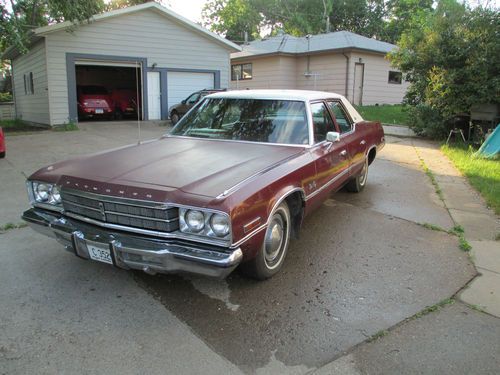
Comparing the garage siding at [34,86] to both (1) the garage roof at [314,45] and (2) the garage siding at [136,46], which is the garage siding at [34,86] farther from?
(1) the garage roof at [314,45]

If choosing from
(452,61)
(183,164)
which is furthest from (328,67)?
(183,164)

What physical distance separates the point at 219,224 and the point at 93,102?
657 inches

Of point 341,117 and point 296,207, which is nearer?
point 296,207

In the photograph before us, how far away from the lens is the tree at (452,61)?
10.9 meters

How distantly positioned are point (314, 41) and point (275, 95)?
21.2 m

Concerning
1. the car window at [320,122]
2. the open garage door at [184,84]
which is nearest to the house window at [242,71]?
the open garage door at [184,84]

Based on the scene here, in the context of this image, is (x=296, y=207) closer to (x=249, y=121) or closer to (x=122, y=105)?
(x=249, y=121)

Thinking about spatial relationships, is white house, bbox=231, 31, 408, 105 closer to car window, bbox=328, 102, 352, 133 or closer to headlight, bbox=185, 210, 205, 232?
car window, bbox=328, 102, 352, 133

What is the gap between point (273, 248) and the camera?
3.71m

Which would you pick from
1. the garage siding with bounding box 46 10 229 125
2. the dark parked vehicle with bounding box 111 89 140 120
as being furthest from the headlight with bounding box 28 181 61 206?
the dark parked vehicle with bounding box 111 89 140 120

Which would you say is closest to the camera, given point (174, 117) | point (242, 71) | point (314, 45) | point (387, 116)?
point (174, 117)

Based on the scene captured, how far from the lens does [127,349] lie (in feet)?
9.17

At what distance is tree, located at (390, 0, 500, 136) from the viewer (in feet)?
35.7

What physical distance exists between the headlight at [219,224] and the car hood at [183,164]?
0.17 metres
